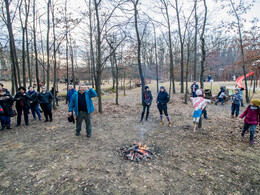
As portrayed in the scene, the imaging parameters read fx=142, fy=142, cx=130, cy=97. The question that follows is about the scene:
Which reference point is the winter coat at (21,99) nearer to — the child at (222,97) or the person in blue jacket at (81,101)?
the person in blue jacket at (81,101)

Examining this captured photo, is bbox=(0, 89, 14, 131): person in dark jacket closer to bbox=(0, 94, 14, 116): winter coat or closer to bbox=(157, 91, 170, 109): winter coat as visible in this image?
bbox=(0, 94, 14, 116): winter coat

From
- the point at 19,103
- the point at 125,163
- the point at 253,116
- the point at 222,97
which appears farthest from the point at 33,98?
the point at 222,97

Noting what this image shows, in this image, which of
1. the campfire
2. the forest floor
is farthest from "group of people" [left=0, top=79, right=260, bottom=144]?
the campfire

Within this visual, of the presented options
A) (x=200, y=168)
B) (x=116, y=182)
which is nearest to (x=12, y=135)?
(x=116, y=182)

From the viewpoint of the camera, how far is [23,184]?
317cm

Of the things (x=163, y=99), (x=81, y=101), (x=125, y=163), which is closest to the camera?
(x=125, y=163)

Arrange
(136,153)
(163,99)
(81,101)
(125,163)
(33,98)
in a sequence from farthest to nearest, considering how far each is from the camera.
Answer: (33,98)
(163,99)
(81,101)
(136,153)
(125,163)

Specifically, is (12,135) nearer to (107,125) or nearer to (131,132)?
(107,125)

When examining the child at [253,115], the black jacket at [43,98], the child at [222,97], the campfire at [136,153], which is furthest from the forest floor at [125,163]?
the child at [222,97]

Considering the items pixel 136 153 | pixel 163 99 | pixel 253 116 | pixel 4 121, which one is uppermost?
pixel 163 99

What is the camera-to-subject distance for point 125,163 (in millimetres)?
Answer: 3996

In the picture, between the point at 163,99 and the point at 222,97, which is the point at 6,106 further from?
the point at 222,97

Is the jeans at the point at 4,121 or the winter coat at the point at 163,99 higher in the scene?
the winter coat at the point at 163,99

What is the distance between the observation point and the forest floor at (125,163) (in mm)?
3126
